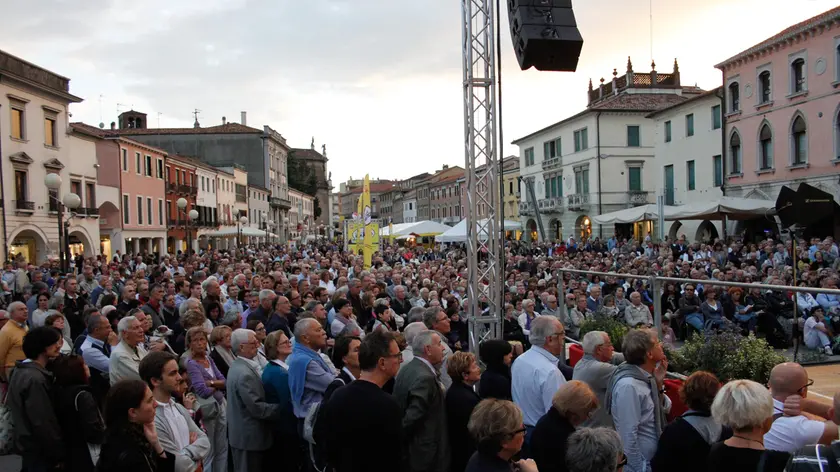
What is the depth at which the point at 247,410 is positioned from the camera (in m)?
5.07

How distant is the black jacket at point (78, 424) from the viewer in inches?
167

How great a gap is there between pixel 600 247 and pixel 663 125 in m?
13.0

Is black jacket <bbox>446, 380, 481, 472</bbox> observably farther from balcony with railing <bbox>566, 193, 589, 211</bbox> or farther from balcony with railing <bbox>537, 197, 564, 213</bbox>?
balcony with railing <bbox>537, 197, 564, 213</bbox>

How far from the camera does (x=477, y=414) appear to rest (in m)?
3.18

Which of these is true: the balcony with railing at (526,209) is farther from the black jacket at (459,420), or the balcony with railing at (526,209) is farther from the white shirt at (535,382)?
the black jacket at (459,420)

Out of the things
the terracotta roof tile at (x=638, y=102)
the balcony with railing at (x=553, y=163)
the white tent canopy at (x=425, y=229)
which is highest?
the terracotta roof tile at (x=638, y=102)

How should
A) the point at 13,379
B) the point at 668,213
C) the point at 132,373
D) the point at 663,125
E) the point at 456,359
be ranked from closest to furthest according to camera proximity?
the point at 456,359 → the point at 13,379 → the point at 132,373 → the point at 668,213 → the point at 663,125

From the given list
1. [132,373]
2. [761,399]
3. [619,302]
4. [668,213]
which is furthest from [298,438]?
[668,213]

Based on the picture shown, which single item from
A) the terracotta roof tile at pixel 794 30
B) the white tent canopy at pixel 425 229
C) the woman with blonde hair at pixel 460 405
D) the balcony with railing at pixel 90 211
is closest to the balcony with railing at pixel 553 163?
the terracotta roof tile at pixel 794 30

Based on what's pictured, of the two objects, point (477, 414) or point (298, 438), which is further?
point (298, 438)

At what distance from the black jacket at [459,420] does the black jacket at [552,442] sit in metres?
0.63

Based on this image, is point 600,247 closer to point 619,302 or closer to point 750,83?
point 750,83

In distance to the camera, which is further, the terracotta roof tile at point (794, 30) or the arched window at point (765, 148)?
the arched window at point (765, 148)

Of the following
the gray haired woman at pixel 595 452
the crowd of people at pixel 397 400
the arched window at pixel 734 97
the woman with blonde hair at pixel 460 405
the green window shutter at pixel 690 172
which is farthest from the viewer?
the green window shutter at pixel 690 172
